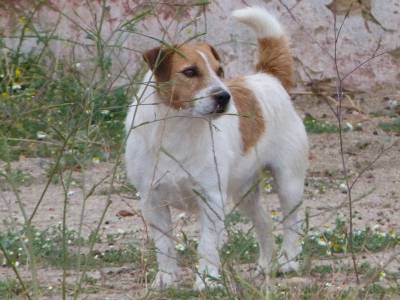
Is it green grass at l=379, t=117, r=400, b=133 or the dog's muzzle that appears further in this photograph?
green grass at l=379, t=117, r=400, b=133

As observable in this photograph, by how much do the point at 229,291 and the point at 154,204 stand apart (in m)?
1.90

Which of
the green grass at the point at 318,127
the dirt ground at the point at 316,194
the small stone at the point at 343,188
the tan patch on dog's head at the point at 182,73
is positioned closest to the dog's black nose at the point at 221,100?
the tan patch on dog's head at the point at 182,73

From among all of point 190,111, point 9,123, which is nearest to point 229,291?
point 9,123

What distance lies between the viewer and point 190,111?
5977 mm

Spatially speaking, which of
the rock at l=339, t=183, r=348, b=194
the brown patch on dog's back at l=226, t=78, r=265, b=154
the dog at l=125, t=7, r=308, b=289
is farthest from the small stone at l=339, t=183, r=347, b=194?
the brown patch on dog's back at l=226, t=78, r=265, b=154

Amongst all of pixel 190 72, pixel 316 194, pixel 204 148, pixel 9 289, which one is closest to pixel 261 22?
pixel 190 72

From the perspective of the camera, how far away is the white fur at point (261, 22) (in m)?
7.09

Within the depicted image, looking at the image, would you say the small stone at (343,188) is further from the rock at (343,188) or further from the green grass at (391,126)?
the green grass at (391,126)

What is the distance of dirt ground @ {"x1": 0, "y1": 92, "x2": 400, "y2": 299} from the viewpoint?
6496 mm

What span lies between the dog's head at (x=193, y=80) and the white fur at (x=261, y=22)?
0.91 m

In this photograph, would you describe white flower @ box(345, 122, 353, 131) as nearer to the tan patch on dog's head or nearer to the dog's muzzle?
the tan patch on dog's head

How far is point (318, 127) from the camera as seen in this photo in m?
10.8

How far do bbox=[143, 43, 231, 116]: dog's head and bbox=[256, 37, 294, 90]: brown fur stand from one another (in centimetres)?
95

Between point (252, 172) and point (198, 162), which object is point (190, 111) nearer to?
point (198, 162)
